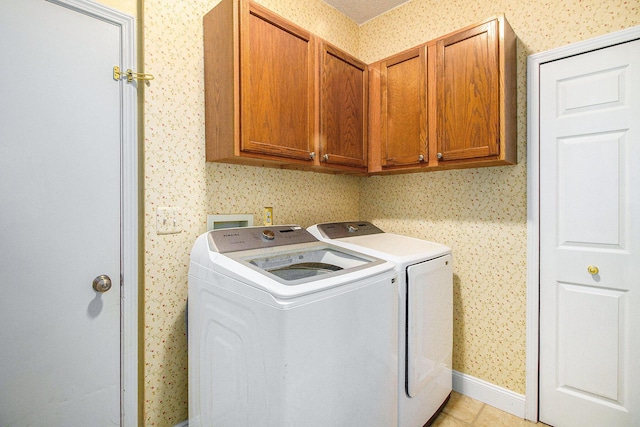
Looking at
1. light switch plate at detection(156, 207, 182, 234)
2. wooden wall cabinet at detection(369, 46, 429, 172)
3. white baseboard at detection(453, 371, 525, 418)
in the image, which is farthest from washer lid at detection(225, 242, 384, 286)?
white baseboard at detection(453, 371, 525, 418)

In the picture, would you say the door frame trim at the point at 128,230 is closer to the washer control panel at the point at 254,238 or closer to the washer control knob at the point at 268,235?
the washer control panel at the point at 254,238

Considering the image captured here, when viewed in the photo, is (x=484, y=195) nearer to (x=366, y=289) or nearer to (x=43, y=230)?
(x=366, y=289)

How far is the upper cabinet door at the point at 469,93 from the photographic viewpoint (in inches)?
65.6

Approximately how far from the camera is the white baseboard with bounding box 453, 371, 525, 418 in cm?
189

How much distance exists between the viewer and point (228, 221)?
1808mm

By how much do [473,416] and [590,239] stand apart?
1278mm

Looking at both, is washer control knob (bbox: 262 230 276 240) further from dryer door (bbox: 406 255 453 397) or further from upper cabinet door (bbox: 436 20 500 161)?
upper cabinet door (bbox: 436 20 500 161)

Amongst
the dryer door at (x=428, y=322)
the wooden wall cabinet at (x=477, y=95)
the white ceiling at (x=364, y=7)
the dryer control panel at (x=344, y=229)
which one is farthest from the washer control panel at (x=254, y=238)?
the white ceiling at (x=364, y=7)

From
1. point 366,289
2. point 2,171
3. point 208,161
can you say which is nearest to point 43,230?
point 2,171

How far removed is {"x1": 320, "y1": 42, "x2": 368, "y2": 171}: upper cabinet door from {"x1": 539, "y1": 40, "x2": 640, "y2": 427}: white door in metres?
1.10

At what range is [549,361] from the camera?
1801 millimetres

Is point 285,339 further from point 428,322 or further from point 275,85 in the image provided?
point 275,85

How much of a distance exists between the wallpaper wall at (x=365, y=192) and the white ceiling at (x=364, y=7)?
2.2 inches

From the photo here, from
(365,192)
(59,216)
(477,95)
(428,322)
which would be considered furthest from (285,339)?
(365,192)
